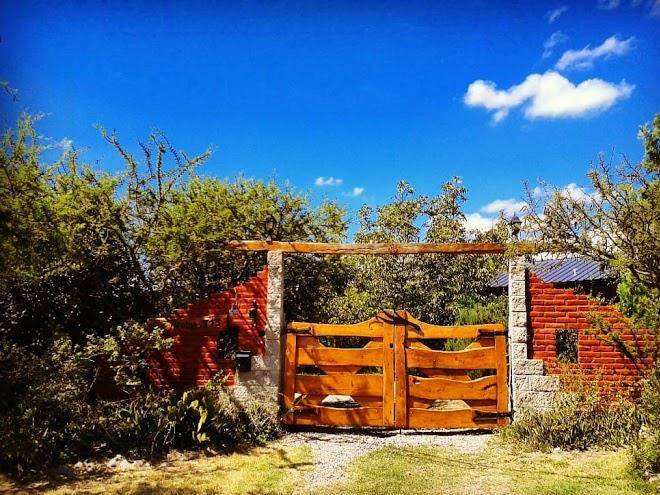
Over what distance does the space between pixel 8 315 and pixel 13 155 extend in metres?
2.59

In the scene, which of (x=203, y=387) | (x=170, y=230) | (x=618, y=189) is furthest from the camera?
(x=170, y=230)

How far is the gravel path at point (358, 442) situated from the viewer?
22.7ft

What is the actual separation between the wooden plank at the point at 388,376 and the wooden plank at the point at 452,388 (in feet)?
1.02

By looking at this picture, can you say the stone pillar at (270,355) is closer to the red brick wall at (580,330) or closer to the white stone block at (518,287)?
the white stone block at (518,287)

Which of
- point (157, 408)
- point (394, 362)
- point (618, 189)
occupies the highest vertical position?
point (618, 189)

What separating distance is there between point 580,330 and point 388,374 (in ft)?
9.81

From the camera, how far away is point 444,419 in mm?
8180

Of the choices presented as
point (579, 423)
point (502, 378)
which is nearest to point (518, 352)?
point (502, 378)

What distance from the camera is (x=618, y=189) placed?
633 centimetres

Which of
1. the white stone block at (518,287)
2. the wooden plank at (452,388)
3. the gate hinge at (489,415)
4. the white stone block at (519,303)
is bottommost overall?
the gate hinge at (489,415)

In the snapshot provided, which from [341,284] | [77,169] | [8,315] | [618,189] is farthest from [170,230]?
[618,189]

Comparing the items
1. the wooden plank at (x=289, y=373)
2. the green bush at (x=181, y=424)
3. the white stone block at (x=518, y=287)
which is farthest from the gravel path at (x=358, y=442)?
the white stone block at (x=518, y=287)

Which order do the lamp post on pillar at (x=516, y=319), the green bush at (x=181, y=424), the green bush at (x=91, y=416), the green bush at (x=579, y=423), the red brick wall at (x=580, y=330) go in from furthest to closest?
the lamp post on pillar at (x=516, y=319)
the red brick wall at (x=580, y=330)
the green bush at (x=579, y=423)
the green bush at (x=181, y=424)
the green bush at (x=91, y=416)

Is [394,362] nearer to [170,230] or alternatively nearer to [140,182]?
[170,230]
